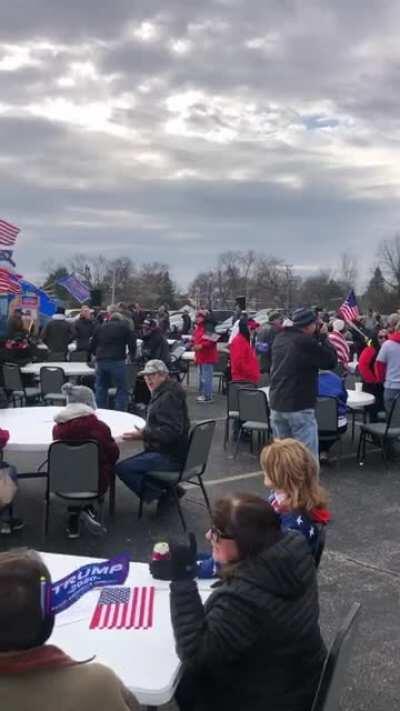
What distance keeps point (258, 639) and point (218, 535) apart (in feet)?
1.21

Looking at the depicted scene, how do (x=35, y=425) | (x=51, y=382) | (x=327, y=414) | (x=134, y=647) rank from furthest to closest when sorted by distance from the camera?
(x=51, y=382), (x=327, y=414), (x=35, y=425), (x=134, y=647)

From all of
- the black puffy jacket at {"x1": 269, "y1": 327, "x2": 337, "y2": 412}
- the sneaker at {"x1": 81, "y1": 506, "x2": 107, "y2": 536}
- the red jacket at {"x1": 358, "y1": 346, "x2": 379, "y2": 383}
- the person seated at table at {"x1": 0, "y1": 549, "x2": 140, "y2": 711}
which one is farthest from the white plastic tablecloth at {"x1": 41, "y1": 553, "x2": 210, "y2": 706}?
the red jacket at {"x1": 358, "y1": 346, "x2": 379, "y2": 383}

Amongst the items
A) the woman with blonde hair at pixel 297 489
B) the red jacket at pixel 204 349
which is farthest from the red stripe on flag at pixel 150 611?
the red jacket at pixel 204 349

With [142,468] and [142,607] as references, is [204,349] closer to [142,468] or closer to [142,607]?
[142,468]

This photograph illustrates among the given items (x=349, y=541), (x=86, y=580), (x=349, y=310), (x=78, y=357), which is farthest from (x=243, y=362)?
(x=86, y=580)

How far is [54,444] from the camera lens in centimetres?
502

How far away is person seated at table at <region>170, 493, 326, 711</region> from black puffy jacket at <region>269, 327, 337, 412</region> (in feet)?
13.3

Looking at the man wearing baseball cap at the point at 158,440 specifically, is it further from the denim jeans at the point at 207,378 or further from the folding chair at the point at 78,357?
the folding chair at the point at 78,357

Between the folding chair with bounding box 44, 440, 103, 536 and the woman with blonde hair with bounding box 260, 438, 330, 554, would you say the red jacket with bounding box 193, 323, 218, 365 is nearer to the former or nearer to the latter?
the folding chair with bounding box 44, 440, 103, 536

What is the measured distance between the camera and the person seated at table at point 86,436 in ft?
17.1

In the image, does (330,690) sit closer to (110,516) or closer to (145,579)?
(145,579)

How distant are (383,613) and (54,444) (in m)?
2.50

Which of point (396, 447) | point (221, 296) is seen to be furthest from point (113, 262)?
point (396, 447)

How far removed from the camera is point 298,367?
20.9 ft
